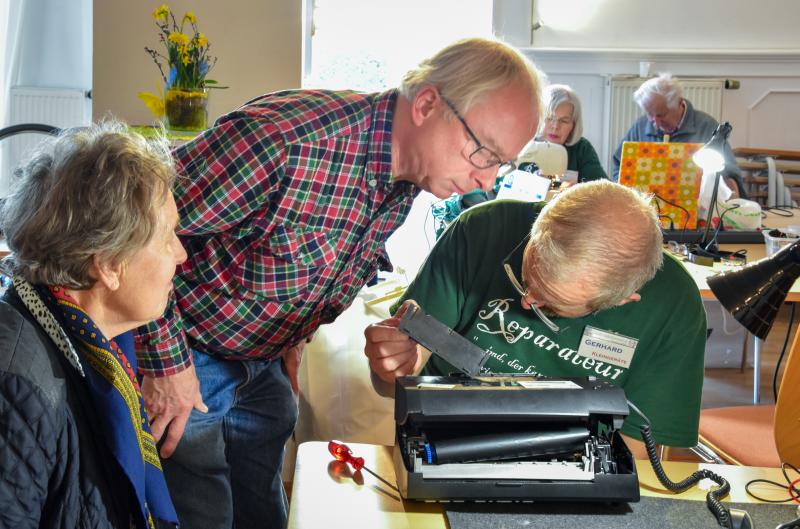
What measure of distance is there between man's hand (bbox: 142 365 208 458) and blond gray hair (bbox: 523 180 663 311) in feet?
2.18

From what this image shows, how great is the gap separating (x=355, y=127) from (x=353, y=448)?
1.88 ft

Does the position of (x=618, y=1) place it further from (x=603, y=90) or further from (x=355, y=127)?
(x=355, y=127)

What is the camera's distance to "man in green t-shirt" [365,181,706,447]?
1.54m

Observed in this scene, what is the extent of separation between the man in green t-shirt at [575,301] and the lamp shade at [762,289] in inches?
5.6

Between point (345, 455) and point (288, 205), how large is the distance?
1.49 feet

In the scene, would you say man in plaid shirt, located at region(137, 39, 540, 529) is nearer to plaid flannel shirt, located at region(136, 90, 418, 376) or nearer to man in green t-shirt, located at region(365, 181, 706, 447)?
plaid flannel shirt, located at region(136, 90, 418, 376)

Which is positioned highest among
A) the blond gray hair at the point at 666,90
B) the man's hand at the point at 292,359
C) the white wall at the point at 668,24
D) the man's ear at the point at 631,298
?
the white wall at the point at 668,24

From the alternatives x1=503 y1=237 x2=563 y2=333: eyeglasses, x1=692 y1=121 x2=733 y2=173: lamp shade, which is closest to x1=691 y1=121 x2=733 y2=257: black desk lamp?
x1=692 y1=121 x2=733 y2=173: lamp shade

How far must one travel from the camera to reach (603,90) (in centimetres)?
649

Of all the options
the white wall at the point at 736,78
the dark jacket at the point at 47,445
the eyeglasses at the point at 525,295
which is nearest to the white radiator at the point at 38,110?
the white wall at the point at 736,78

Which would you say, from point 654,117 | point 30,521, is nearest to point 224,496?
point 30,521

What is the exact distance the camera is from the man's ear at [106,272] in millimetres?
1230

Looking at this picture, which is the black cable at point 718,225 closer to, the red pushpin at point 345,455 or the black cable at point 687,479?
the black cable at point 687,479

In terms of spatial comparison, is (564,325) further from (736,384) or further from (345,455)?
(736,384)
